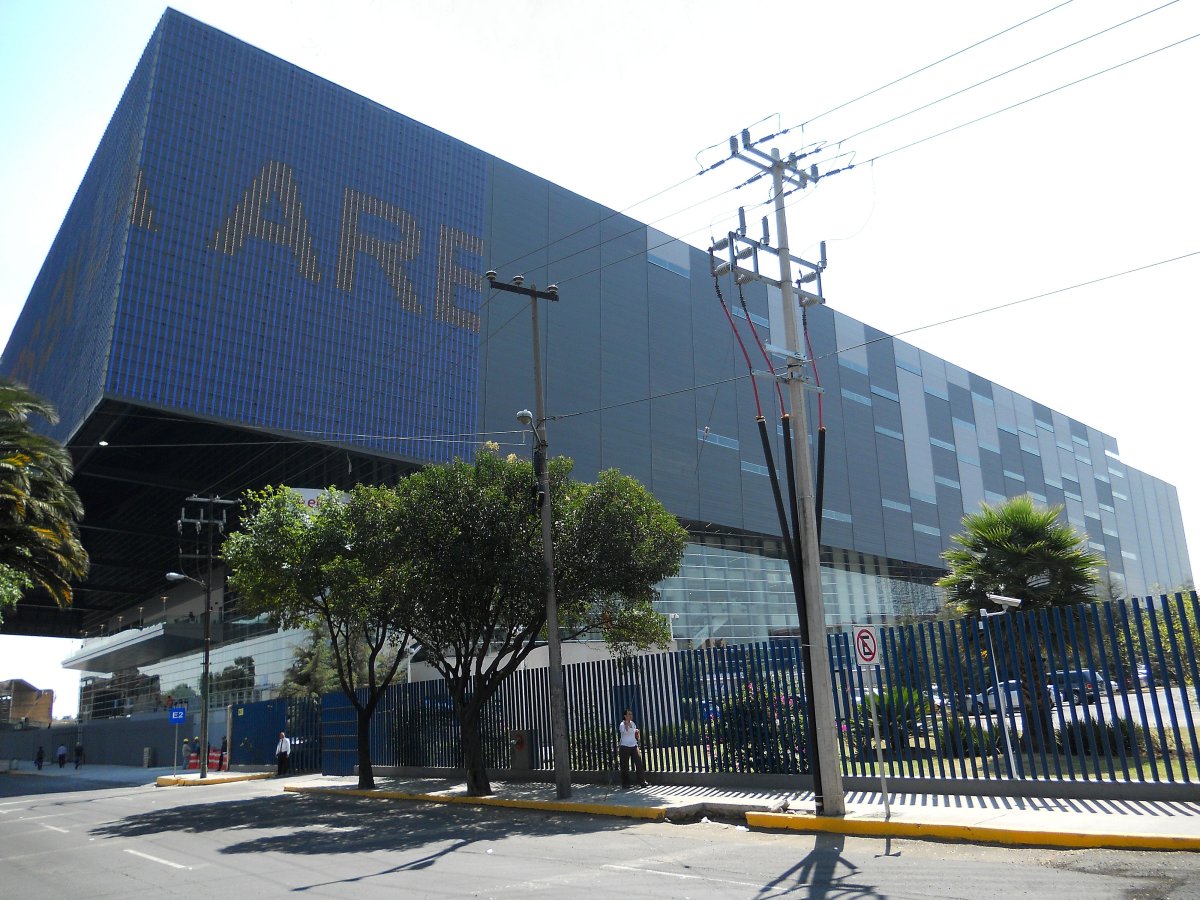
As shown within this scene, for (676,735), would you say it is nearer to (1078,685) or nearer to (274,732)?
(1078,685)

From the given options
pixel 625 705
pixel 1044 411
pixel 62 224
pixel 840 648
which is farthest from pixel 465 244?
pixel 1044 411

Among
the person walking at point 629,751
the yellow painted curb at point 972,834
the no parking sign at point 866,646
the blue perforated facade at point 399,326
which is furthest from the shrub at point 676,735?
the blue perforated facade at point 399,326

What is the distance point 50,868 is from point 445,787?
1186cm

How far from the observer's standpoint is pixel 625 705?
20203 mm

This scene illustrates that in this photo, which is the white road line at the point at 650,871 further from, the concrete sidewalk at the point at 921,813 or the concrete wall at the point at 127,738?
the concrete wall at the point at 127,738

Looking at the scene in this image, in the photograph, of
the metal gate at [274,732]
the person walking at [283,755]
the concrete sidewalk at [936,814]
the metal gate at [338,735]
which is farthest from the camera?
the metal gate at [274,732]

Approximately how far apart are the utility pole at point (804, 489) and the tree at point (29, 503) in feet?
62.6

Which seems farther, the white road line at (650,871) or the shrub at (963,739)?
the shrub at (963,739)

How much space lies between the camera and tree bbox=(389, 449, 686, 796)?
64.1 feet

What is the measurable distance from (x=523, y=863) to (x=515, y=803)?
750 centimetres

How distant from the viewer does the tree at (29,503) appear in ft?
77.7

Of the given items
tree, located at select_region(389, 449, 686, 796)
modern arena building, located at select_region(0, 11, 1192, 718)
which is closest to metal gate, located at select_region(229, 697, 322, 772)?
modern arena building, located at select_region(0, 11, 1192, 718)

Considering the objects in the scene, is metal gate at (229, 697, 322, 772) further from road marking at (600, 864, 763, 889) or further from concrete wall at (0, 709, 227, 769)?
road marking at (600, 864, 763, 889)

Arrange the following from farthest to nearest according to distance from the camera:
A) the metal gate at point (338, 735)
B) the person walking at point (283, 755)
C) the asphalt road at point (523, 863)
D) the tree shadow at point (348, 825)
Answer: the person walking at point (283, 755), the metal gate at point (338, 735), the tree shadow at point (348, 825), the asphalt road at point (523, 863)
